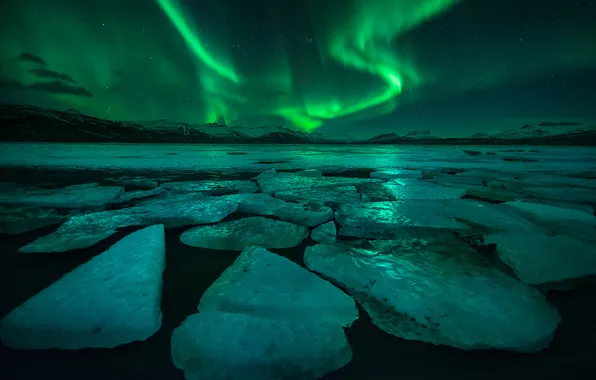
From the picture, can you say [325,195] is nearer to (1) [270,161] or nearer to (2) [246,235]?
(2) [246,235]

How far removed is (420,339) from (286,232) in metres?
1.22

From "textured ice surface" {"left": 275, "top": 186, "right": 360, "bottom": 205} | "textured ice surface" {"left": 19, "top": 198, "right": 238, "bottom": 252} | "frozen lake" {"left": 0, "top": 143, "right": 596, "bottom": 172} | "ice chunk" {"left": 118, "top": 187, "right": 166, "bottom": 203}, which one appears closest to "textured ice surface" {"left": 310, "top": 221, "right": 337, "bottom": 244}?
"textured ice surface" {"left": 275, "top": 186, "right": 360, "bottom": 205}

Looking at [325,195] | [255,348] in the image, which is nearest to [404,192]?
[325,195]

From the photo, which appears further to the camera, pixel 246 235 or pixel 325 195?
pixel 325 195

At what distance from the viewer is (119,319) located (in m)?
1.00

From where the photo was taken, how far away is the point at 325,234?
2.04 meters

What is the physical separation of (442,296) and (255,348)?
86 cm

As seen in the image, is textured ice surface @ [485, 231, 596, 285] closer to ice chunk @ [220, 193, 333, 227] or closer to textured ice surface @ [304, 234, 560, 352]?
textured ice surface @ [304, 234, 560, 352]

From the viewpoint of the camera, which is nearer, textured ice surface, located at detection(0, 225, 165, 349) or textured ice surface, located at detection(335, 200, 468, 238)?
textured ice surface, located at detection(0, 225, 165, 349)

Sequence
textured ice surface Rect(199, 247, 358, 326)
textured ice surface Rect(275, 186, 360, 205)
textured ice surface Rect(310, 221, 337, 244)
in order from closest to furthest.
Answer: textured ice surface Rect(199, 247, 358, 326), textured ice surface Rect(310, 221, 337, 244), textured ice surface Rect(275, 186, 360, 205)

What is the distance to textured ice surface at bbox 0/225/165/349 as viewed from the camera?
94 cm

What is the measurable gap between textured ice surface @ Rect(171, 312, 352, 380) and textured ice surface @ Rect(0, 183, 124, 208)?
2497 millimetres

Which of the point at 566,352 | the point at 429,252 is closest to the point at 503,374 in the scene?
the point at 566,352

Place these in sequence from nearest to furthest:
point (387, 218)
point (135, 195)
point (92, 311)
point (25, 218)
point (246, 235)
Result: point (92, 311) < point (246, 235) < point (387, 218) < point (25, 218) < point (135, 195)
